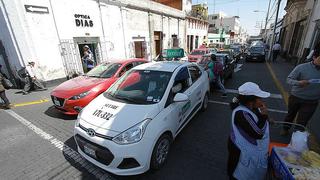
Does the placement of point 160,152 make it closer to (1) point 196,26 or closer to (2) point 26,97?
(2) point 26,97

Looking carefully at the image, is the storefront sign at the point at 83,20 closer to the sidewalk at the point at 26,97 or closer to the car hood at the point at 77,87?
the sidewalk at the point at 26,97

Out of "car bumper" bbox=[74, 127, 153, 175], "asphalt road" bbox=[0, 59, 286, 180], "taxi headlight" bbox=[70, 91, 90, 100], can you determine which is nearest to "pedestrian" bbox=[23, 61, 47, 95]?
"asphalt road" bbox=[0, 59, 286, 180]

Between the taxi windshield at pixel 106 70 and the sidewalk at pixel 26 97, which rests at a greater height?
the taxi windshield at pixel 106 70

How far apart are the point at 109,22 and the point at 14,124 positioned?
28.4 feet

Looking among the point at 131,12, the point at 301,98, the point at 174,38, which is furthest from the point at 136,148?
the point at 174,38

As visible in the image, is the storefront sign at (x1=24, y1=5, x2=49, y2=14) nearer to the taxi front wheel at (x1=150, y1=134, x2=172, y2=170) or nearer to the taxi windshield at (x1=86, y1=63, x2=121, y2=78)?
the taxi windshield at (x1=86, y1=63, x2=121, y2=78)

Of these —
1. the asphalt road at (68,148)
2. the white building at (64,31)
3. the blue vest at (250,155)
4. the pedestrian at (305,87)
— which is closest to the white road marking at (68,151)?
the asphalt road at (68,148)

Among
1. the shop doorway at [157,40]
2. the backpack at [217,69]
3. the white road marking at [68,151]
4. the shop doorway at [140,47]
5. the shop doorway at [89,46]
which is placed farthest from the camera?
the shop doorway at [157,40]

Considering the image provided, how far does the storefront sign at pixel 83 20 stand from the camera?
30.0 ft

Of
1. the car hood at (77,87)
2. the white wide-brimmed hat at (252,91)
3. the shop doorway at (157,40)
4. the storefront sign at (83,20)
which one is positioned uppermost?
the storefront sign at (83,20)

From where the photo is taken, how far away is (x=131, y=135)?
237 centimetres

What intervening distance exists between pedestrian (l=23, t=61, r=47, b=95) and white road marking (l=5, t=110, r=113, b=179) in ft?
10.00

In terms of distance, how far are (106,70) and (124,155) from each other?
3.91 meters

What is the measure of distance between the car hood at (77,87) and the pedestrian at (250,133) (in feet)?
13.5
